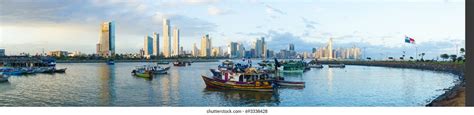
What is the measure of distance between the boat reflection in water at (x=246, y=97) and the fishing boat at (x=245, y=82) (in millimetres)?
206

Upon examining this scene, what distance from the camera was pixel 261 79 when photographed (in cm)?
1666

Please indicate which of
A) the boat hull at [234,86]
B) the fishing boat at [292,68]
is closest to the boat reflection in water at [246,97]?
the boat hull at [234,86]

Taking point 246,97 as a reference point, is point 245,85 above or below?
above

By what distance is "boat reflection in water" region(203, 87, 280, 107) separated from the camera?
13115 mm

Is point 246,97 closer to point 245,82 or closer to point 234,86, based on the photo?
point 245,82

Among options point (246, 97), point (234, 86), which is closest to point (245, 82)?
point (234, 86)

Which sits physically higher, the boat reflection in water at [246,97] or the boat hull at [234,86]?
the boat hull at [234,86]

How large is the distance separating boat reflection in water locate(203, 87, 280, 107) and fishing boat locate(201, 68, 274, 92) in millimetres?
206

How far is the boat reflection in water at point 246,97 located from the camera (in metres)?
13.1

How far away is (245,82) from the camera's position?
16188 mm

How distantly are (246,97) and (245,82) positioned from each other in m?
1.69

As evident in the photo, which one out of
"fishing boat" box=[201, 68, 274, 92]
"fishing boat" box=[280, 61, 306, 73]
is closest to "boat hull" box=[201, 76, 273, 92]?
"fishing boat" box=[201, 68, 274, 92]

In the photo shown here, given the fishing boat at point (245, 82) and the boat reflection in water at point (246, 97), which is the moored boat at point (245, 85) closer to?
the fishing boat at point (245, 82)
